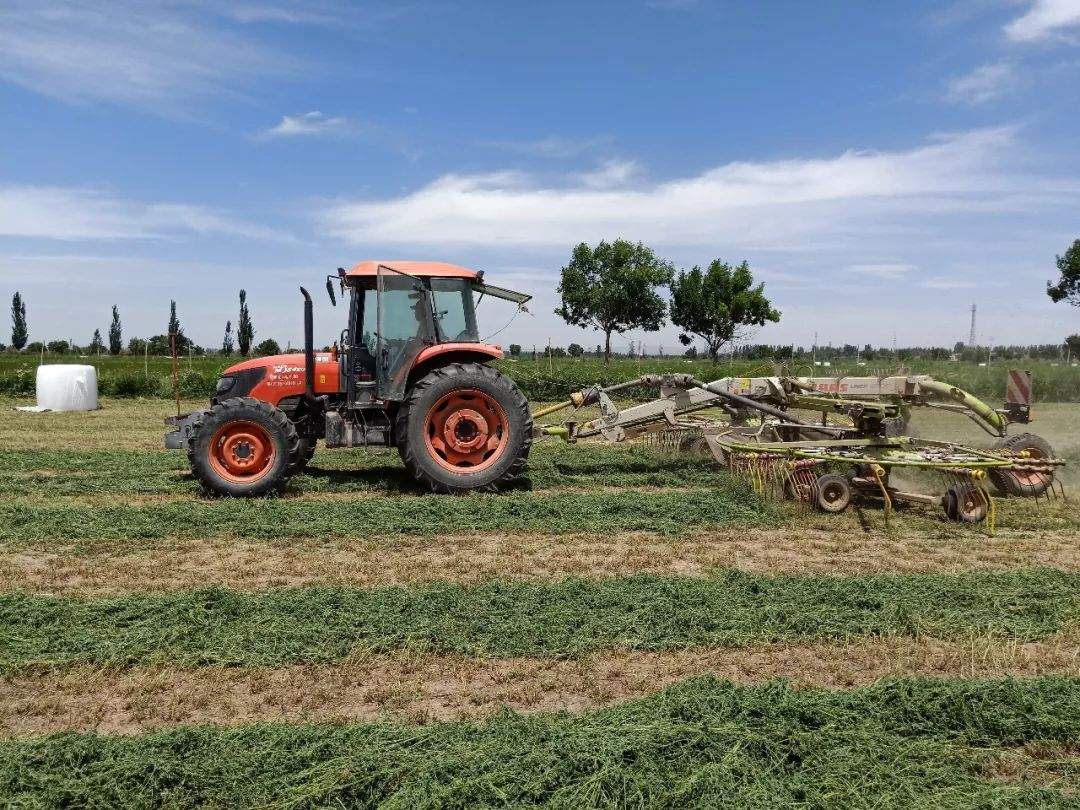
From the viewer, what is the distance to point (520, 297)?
28.5 ft

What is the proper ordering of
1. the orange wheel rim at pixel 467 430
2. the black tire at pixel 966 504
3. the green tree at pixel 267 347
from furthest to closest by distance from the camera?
the green tree at pixel 267 347, the orange wheel rim at pixel 467 430, the black tire at pixel 966 504

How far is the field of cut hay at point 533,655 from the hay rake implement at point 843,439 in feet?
1.18

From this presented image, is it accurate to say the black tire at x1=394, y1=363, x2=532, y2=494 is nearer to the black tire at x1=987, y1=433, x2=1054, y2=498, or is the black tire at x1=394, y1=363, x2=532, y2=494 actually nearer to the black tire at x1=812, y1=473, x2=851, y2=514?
the black tire at x1=812, y1=473, x2=851, y2=514

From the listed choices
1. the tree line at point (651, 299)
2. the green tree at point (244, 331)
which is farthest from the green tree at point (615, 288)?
the green tree at point (244, 331)

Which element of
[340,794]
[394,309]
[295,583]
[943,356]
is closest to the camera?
[340,794]

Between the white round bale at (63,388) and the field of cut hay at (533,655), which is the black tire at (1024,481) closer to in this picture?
the field of cut hay at (533,655)

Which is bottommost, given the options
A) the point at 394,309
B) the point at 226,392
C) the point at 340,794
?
the point at 340,794

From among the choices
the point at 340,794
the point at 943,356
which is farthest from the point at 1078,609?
the point at 943,356

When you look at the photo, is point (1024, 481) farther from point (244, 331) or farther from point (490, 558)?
point (244, 331)

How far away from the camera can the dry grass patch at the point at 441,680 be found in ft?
11.6

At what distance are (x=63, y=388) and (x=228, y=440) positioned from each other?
1266 cm

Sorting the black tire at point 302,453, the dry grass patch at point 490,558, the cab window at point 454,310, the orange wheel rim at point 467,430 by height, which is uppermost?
the cab window at point 454,310

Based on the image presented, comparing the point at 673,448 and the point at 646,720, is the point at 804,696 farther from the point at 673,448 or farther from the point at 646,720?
the point at 673,448

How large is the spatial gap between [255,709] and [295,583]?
1.85 meters
